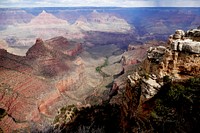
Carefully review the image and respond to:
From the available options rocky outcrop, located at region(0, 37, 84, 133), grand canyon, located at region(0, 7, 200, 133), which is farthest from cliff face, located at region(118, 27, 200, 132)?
rocky outcrop, located at region(0, 37, 84, 133)

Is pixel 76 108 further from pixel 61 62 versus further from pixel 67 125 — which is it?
pixel 61 62

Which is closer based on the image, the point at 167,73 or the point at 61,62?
the point at 167,73

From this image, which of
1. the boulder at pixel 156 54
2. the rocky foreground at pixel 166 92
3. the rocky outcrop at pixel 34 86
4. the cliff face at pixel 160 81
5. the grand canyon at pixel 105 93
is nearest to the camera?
the rocky foreground at pixel 166 92

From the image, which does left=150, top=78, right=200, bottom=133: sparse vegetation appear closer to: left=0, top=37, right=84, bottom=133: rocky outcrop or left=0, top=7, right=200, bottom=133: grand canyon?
left=0, top=7, right=200, bottom=133: grand canyon

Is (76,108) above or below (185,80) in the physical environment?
below

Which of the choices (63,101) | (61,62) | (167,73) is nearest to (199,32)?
(167,73)

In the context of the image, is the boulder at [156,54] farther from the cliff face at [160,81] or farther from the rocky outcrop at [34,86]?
the rocky outcrop at [34,86]

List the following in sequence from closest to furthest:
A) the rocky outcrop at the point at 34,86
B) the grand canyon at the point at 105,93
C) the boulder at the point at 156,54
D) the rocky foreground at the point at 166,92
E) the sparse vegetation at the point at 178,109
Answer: the sparse vegetation at the point at 178,109, the rocky foreground at the point at 166,92, the grand canyon at the point at 105,93, the boulder at the point at 156,54, the rocky outcrop at the point at 34,86

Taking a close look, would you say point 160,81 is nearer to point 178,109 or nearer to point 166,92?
point 166,92

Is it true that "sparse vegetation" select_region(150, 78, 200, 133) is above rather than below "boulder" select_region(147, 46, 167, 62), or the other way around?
below

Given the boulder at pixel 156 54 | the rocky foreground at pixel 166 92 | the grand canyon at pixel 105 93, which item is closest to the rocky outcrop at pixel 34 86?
the grand canyon at pixel 105 93

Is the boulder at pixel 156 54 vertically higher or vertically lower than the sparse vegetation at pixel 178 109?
higher
